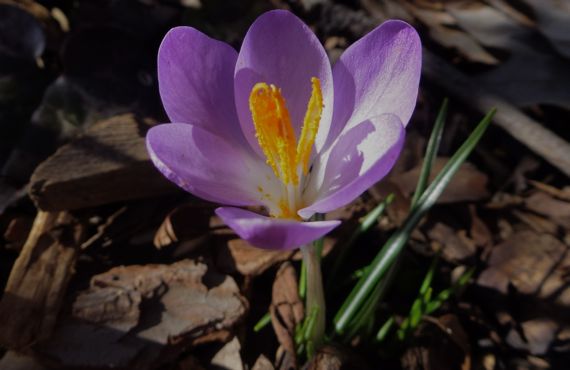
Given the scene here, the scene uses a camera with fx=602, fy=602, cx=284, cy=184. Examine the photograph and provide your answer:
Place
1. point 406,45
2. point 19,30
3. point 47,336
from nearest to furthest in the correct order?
1. point 406,45
2. point 47,336
3. point 19,30

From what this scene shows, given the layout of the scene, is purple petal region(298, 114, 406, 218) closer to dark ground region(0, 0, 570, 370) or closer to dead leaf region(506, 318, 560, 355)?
dark ground region(0, 0, 570, 370)

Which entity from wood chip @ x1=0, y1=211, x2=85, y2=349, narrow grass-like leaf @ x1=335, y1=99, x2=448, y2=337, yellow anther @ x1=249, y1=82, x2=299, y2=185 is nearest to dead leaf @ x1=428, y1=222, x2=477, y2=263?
narrow grass-like leaf @ x1=335, y1=99, x2=448, y2=337

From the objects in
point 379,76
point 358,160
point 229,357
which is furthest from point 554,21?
point 229,357

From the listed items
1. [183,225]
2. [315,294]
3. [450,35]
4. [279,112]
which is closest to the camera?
[279,112]

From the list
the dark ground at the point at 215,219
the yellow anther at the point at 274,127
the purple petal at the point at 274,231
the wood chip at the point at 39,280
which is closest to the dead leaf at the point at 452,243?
the dark ground at the point at 215,219

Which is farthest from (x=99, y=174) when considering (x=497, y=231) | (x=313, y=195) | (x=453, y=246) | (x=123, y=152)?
(x=497, y=231)

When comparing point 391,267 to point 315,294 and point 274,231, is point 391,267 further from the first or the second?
point 274,231

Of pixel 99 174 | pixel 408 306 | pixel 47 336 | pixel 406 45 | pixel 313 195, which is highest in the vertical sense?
pixel 406 45

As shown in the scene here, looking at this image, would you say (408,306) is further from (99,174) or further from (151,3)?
(151,3)
